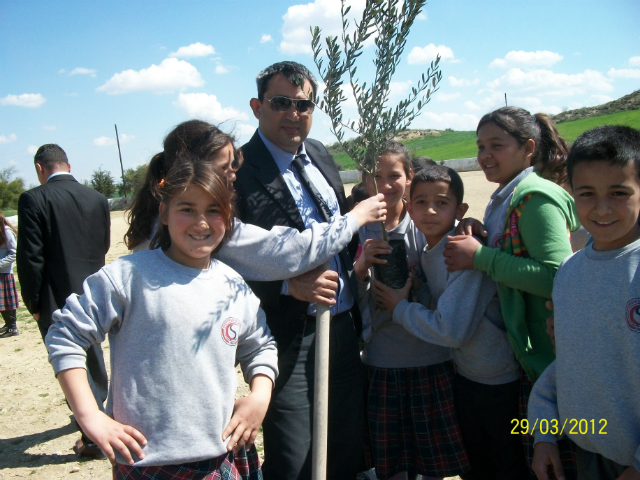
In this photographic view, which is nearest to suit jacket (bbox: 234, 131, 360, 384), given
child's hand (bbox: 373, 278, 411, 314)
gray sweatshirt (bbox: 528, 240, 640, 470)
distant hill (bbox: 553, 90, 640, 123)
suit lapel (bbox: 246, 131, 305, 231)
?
suit lapel (bbox: 246, 131, 305, 231)

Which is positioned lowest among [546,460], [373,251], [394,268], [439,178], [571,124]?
[546,460]

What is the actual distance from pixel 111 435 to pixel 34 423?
4.26 m

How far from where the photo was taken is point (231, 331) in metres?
2.14

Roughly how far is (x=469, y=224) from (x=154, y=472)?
1963 mm

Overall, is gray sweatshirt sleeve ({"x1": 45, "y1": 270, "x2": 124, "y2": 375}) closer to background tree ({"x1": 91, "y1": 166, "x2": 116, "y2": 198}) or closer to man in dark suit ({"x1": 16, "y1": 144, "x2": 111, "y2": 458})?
man in dark suit ({"x1": 16, "y1": 144, "x2": 111, "y2": 458})

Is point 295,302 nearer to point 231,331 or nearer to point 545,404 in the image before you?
point 231,331

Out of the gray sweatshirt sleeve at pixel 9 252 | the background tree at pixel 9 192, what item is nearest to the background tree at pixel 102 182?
the background tree at pixel 9 192

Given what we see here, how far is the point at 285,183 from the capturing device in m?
2.78

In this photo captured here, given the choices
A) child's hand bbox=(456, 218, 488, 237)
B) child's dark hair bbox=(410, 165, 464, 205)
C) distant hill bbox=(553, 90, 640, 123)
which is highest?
A: distant hill bbox=(553, 90, 640, 123)

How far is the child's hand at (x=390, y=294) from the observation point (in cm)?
276

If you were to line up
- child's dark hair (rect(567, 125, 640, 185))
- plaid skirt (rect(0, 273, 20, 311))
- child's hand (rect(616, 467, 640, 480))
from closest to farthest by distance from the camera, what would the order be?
child's hand (rect(616, 467, 640, 480))
child's dark hair (rect(567, 125, 640, 185))
plaid skirt (rect(0, 273, 20, 311))

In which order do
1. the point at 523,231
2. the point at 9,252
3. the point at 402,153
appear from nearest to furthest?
1. the point at 523,231
2. the point at 402,153
3. the point at 9,252

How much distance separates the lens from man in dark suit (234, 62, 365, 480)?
8.70 feet
